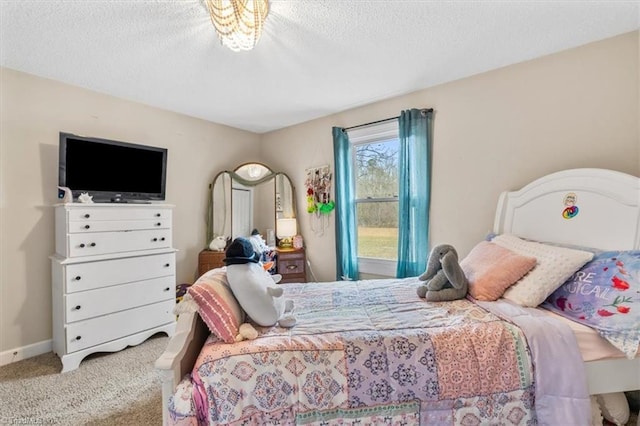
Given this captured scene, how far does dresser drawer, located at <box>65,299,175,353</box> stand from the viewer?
2158 millimetres

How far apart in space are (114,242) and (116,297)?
0.45 m

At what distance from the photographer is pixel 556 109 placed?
82.3 inches

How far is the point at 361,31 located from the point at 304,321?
1.77 metres

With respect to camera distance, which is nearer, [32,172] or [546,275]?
[546,275]

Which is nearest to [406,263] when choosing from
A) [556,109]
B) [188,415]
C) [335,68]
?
[556,109]

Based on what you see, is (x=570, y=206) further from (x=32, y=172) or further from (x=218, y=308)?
(x=32, y=172)

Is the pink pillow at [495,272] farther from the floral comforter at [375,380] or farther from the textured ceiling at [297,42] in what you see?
the textured ceiling at [297,42]

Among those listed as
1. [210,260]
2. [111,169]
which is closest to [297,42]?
[111,169]

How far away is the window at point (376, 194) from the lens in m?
3.04

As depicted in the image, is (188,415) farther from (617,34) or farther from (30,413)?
(617,34)

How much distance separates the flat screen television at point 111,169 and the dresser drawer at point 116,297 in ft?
2.61

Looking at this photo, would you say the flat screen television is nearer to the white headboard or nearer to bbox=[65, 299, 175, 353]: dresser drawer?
bbox=[65, 299, 175, 353]: dresser drawer

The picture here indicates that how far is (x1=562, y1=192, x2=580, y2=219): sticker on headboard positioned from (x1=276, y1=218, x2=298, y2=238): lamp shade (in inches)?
101

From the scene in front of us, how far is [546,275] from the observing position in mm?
1562
